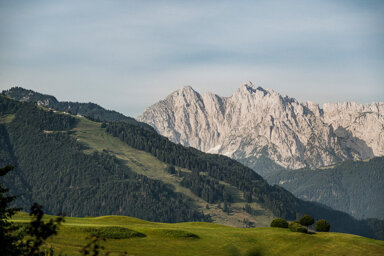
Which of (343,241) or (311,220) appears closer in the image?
(343,241)

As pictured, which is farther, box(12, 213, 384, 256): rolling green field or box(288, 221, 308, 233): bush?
box(288, 221, 308, 233): bush

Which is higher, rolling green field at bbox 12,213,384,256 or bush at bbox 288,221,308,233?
bush at bbox 288,221,308,233

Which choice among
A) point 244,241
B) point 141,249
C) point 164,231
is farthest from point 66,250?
point 244,241

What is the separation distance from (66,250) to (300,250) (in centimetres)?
4192

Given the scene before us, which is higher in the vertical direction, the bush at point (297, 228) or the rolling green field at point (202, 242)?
the bush at point (297, 228)

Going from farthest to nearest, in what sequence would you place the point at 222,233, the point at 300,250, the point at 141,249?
the point at 222,233 < the point at 300,250 < the point at 141,249

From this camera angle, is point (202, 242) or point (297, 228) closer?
point (202, 242)

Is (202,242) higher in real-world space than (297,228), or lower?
lower

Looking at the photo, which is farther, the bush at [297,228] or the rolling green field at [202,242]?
the bush at [297,228]

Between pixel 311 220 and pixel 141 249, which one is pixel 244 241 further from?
pixel 311 220

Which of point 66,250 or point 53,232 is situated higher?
point 53,232

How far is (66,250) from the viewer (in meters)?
62.7

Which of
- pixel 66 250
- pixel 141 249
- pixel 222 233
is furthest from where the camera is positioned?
pixel 222 233

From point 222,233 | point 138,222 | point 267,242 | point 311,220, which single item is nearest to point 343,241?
point 267,242
